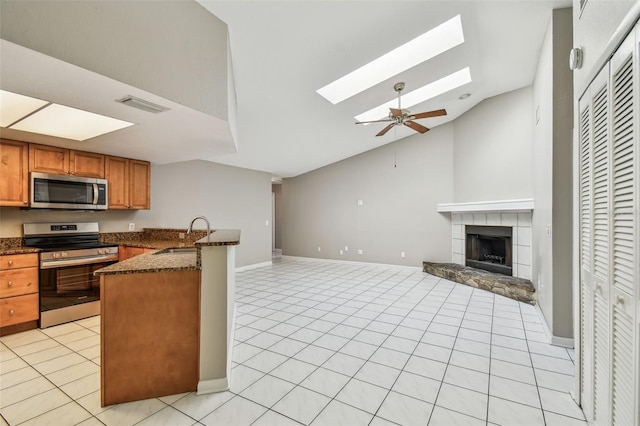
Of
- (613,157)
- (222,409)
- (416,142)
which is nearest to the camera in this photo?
(613,157)

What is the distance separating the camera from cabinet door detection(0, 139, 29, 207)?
295 cm

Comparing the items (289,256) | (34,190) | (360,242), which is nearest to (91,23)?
(34,190)

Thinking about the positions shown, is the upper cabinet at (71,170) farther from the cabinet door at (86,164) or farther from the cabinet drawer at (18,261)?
the cabinet drawer at (18,261)

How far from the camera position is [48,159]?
3.27 m

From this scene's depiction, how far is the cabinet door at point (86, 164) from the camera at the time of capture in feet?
11.4

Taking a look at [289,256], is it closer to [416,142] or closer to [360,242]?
[360,242]

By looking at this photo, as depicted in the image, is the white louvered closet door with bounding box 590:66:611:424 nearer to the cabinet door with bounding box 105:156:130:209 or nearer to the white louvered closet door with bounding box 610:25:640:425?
the white louvered closet door with bounding box 610:25:640:425

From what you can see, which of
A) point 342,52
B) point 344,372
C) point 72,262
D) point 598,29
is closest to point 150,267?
point 344,372

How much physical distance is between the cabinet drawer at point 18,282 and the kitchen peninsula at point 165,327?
190cm

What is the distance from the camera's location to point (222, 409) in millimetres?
1815

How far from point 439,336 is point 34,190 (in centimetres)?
478

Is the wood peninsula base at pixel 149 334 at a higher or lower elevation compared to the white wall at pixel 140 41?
lower

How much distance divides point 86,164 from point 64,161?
0.75 feet

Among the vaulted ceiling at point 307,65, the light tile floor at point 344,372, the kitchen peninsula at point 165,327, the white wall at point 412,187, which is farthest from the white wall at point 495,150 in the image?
the kitchen peninsula at point 165,327
